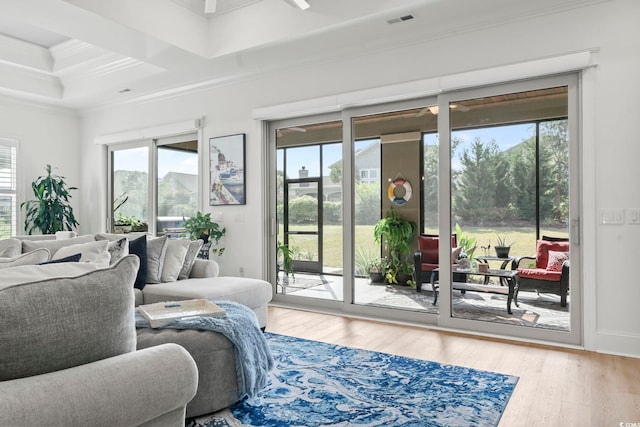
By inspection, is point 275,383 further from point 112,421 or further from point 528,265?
point 528,265

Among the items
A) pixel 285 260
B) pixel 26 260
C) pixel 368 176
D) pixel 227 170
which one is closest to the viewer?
pixel 26 260

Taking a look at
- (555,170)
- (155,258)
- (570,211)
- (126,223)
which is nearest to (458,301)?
(570,211)

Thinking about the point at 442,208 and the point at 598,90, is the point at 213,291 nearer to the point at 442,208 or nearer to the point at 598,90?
the point at 442,208

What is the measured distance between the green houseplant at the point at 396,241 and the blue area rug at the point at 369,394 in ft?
4.86

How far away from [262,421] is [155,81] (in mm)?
4538

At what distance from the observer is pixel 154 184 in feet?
20.1

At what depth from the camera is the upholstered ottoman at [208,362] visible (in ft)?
7.16

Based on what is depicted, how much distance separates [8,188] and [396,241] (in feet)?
17.9

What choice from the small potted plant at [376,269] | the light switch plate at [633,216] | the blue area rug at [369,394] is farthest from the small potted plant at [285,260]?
the light switch plate at [633,216]

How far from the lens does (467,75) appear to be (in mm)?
3730

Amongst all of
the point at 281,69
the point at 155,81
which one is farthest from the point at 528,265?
the point at 155,81

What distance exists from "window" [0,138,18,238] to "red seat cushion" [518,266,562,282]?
21.6 feet

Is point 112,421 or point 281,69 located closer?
point 112,421

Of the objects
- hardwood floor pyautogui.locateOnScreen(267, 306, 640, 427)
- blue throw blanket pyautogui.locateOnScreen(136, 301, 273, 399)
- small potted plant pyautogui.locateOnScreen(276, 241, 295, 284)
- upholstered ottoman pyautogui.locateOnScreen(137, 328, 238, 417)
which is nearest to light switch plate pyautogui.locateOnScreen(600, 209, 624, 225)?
hardwood floor pyautogui.locateOnScreen(267, 306, 640, 427)
